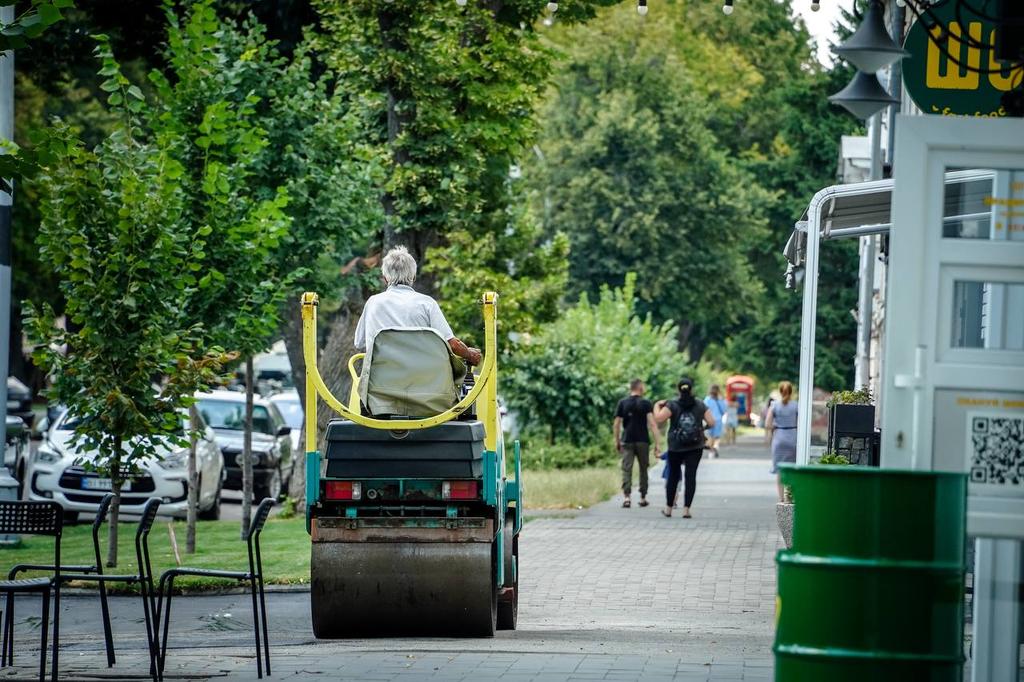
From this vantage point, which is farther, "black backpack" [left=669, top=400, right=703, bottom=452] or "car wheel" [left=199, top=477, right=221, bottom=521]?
"black backpack" [left=669, top=400, right=703, bottom=452]

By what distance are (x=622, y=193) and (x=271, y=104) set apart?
4364 centimetres

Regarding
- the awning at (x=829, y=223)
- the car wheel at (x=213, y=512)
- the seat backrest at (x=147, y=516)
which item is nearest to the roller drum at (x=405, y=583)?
the seat backrest at (x=147, y=516)

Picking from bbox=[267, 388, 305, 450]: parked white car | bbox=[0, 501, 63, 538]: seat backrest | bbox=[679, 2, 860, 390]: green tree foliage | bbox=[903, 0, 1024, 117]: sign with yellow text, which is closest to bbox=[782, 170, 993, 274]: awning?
bbox=[903, 0, 1024, 117]: sign with yellow text

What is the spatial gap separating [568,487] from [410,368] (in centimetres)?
1704

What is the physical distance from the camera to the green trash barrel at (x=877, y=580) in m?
5.74

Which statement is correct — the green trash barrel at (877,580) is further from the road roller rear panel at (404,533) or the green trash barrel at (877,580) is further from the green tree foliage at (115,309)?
the green tree foliage at (115,309)

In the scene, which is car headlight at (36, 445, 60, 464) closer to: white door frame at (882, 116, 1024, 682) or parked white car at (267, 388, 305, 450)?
parked white car at (267, 388, 305, 450)

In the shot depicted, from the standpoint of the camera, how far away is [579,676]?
922cm

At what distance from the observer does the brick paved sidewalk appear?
9.67 metres

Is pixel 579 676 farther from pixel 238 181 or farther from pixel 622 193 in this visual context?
pixel 622 193

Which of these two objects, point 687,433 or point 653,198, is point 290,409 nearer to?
point 687,433

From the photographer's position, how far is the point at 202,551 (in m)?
18.0

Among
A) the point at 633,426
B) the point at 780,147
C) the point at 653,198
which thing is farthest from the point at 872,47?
the point at 780,147

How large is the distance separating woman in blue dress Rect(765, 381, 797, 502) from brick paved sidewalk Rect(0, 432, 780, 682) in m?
1.63
